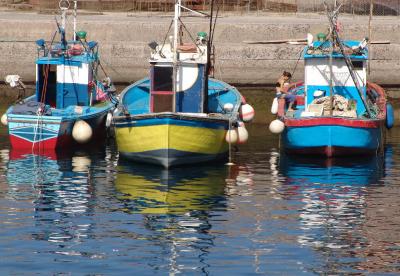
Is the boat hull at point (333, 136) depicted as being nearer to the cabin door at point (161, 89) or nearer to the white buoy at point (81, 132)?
the cabin door at point (161, 89)

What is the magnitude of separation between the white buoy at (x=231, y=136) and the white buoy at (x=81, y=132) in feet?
10.6

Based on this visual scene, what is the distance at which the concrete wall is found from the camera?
36.0 meters

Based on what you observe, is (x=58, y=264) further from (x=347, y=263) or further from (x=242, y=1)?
(x=242, y=1)

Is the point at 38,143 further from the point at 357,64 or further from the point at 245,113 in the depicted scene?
the point at 357,64

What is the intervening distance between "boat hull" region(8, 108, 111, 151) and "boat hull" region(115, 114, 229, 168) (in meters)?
1.95

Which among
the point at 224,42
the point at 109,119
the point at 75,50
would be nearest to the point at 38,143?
the point at 109,119

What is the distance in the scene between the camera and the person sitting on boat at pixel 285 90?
3045cm

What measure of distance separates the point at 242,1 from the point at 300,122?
18.6 meters

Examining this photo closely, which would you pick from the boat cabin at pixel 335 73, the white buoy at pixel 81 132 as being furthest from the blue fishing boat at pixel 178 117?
the boat cabin at pixel 335 73

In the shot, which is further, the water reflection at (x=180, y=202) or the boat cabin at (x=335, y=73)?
the boat cabin at (x=335, y=73)

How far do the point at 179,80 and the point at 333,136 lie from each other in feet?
11.1

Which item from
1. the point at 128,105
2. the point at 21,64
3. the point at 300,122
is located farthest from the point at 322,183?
the point at 21,64

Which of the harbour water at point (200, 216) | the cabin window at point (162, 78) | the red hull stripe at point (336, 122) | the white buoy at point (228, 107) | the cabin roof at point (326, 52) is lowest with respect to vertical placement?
the harbour water at point (200, 216)

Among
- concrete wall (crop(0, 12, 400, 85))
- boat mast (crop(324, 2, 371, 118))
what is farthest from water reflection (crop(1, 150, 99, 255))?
concrete wall (crop(0, 12, 400, 85))
